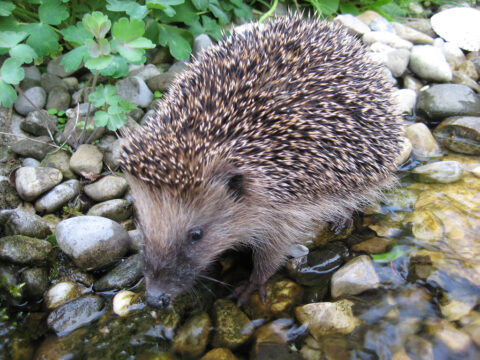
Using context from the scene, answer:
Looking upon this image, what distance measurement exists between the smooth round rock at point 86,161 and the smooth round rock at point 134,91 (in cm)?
95

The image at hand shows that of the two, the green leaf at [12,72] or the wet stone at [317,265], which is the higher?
the green leaf at [12,72]

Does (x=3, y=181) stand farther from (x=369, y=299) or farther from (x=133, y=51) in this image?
(x=369, y=299)

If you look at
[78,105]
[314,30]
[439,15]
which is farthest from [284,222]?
[439,15]

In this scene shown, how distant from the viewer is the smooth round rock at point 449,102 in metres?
5.92

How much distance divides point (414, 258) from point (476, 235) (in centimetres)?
79

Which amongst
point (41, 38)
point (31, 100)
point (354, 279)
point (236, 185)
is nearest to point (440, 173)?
point (354, 279)

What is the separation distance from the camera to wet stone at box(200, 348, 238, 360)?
3268 millimetres

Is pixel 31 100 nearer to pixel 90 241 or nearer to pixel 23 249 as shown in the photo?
pixel 23 249

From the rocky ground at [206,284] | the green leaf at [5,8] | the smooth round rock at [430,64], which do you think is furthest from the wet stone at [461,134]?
the green leaf at [5,8]

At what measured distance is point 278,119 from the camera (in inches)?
140

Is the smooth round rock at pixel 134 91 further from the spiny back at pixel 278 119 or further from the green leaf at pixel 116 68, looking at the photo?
the spiny back at pixel 278 119

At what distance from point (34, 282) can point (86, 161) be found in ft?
5.00

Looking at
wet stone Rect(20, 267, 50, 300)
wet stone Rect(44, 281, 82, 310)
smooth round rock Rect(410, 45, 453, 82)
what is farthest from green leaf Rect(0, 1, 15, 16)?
smooth round rock Rect(410, 45, 453, 82)

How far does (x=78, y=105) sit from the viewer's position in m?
4.88
